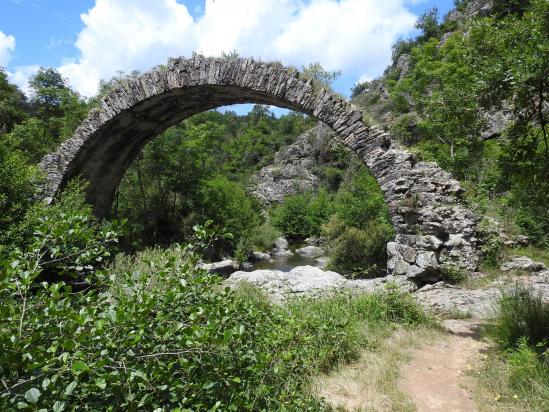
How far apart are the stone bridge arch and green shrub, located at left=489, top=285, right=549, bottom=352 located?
2.44 meters

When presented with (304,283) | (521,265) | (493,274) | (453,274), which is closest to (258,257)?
(304,283)

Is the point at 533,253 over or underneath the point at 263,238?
underneath

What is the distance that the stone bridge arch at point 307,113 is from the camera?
690 cm

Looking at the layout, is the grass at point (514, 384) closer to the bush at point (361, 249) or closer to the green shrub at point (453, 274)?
the green shrub at point (453, 274)

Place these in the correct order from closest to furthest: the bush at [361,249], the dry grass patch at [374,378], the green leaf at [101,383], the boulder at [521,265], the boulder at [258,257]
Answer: the green leaf at [101,383] < the dry grass patch at [374,378] < the boulder at [521,265] < the bush at [361,249] < the boulder at [258,257]

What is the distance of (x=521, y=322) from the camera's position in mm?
3932

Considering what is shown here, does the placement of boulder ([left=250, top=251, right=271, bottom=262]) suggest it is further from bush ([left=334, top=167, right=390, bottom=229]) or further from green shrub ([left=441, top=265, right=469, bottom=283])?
green shrub ([left=441, top=265, right=469, bottom=283])

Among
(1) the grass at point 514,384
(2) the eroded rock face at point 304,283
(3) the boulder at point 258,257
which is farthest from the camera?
(3) the boulder at point 258,257

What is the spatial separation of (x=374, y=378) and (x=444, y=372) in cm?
83

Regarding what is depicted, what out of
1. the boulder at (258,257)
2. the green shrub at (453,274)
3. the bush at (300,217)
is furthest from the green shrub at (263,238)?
the green shrub at (453,274)

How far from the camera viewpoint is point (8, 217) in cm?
679

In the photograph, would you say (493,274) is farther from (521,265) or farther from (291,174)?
(291,174)

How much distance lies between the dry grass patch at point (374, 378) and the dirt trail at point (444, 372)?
0.33 feet

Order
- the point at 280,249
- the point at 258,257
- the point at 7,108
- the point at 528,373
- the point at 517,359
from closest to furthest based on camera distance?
1. the point at 528,373
2. the point at 517,359
3. the point at 258,257
4. the point at 7,108
5. the point at 280,249
